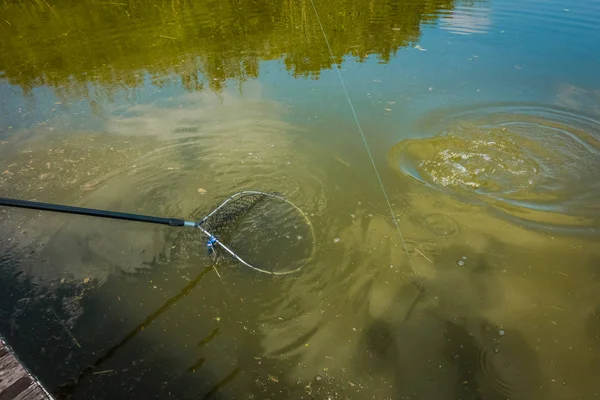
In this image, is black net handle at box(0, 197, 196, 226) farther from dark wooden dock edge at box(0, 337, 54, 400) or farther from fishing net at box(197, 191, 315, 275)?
dark wooden dock edge at box(0, 337, 54, 400)

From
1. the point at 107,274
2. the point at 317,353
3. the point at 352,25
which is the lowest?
the point at 317,353

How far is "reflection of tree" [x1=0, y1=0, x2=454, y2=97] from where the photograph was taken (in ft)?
24.6

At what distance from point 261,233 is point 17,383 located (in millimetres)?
2322

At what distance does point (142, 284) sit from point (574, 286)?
397 centimetres

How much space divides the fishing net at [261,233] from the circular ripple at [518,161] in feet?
5.38

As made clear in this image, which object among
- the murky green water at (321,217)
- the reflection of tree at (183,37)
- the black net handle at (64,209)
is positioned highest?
the reflection of tree at (183,37)

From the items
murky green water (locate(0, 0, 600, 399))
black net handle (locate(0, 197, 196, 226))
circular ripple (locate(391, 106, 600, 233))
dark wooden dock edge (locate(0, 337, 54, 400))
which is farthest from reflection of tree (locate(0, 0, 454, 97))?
dark wooden dock edge (locate(0, 337, 54, 400))

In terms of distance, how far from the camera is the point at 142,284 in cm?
366

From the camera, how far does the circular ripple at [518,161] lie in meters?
4.29

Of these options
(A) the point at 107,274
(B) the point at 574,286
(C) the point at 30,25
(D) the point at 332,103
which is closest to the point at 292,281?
(A) the point at 107,274

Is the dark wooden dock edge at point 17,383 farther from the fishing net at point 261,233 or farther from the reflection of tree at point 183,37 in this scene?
the reflection of tree at point 183,37

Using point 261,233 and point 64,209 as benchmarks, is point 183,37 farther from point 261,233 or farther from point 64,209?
point 64,209

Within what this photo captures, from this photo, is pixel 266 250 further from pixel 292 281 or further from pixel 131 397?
pixel 131 397

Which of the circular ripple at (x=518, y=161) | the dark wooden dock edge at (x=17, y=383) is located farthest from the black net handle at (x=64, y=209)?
the circular ripple at (x=518, y=161)
